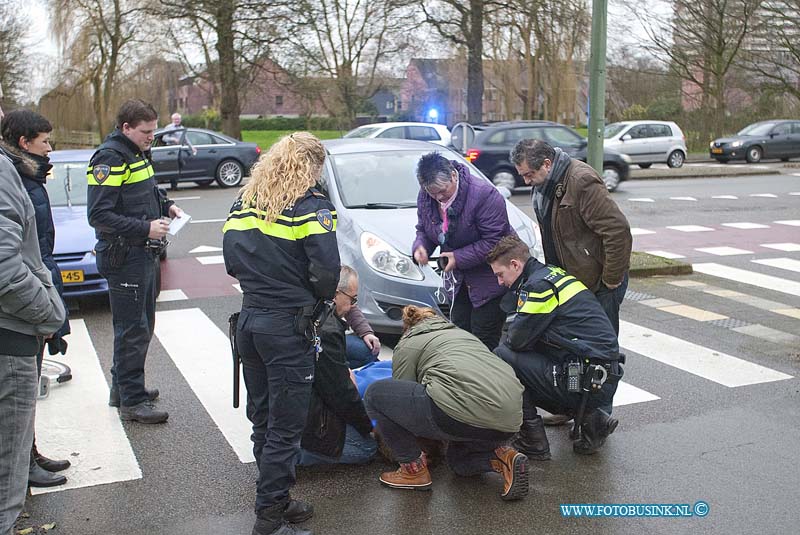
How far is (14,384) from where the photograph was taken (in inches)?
130

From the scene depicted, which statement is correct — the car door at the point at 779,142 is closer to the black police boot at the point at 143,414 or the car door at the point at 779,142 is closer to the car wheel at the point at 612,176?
the car wheel at the point at 612,176

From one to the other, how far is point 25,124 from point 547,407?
11.0 ft

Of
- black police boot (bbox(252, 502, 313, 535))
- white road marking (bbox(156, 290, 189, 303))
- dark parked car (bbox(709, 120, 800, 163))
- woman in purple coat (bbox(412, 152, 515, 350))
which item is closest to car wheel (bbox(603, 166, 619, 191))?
dark parked car (bbox(709, 120, 800, 163))

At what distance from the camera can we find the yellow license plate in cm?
834

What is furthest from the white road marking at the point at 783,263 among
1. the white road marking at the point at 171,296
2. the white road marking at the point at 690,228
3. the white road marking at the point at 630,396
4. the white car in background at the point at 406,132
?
the white car in background at the point at 406,132

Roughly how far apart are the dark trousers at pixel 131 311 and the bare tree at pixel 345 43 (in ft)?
74.9

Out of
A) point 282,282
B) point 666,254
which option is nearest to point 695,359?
point 282,282

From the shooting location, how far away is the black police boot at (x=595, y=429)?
4816mm

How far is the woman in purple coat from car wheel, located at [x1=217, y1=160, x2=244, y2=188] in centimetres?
1626

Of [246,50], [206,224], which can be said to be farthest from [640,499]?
[246,50]

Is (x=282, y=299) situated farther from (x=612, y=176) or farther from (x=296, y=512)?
(x=612, y=176)

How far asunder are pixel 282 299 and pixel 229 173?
715 inches

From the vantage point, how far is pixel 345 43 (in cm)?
3988

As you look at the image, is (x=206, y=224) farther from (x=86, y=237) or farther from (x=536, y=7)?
(x=536, y=7)
